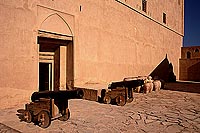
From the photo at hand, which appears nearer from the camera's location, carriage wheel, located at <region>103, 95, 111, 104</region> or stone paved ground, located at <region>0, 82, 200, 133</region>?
stone paved ground, located at <region>0, 82, 200, 133</region>

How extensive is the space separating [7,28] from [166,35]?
16.0 metres

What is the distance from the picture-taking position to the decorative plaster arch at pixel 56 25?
7.73m

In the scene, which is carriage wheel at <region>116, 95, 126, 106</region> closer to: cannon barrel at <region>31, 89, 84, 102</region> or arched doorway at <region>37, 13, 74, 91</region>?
cannon barrel at <region>31, 89, 84, 102</region>

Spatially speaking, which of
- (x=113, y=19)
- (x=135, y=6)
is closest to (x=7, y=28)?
(x=113, y=19)

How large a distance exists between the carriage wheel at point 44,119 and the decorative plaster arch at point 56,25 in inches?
157

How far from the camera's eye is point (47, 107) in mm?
4641

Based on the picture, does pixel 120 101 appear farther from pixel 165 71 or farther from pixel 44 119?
pixel 165 71

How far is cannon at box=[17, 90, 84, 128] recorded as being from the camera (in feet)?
15.1

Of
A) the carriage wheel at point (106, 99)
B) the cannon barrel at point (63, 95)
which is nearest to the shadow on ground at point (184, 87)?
the carriage wheel at point (106, 99)

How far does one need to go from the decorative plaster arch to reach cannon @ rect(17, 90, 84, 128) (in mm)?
3556

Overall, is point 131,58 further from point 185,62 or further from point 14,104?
point 185,62

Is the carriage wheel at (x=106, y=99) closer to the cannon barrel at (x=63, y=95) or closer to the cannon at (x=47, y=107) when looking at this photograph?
the cannon at (x=47, y=107)

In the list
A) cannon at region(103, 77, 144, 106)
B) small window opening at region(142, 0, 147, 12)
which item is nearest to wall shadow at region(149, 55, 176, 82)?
small window opening at region(142, 0, 147, 12)

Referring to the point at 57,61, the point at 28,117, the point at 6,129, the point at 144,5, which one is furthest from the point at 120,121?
the point at 144,5
